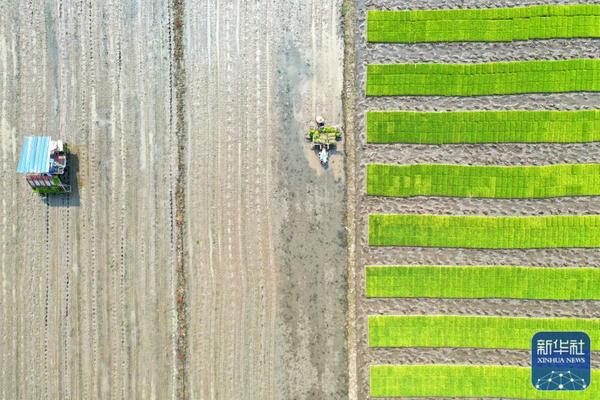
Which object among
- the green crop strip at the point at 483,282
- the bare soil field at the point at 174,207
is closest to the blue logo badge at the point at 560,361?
the green crop strip at the point at 483,282

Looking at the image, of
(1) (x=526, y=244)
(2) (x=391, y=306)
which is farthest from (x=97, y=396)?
(1) (x=526, y=244)

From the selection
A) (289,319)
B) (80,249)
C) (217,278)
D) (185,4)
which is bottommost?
(289,319)

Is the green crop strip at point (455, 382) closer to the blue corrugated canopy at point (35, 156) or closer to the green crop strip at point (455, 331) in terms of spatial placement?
the green crop strip at point (455, 331)

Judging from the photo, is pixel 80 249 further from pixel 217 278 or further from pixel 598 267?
pixel 598 267

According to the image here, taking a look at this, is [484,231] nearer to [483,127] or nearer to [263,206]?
[483,127]

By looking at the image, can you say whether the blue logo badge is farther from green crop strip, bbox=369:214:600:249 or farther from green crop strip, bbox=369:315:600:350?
green crop strip, bbox=369:214:600:249

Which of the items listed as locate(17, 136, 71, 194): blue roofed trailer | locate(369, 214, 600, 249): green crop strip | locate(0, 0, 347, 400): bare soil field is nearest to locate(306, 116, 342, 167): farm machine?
locate(0, 0, 347, 400): bare soil field
